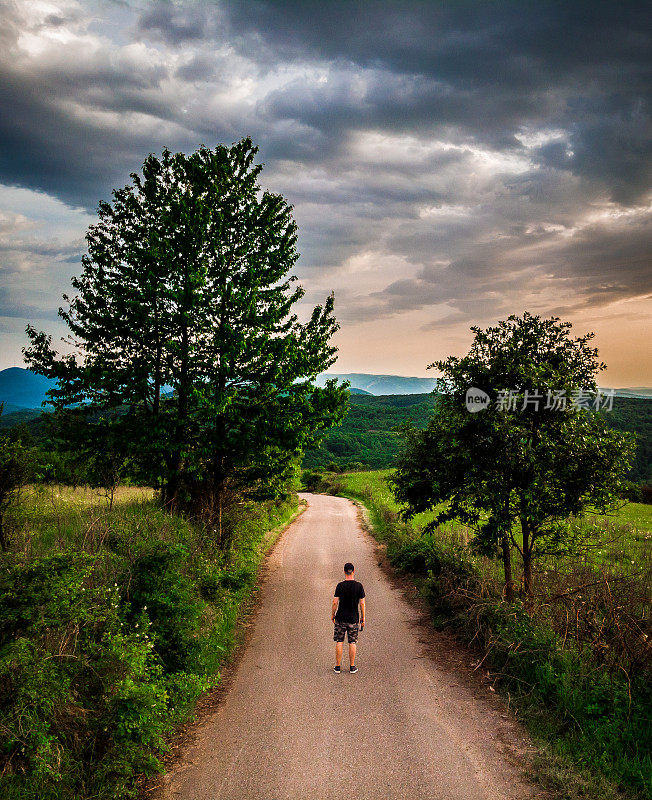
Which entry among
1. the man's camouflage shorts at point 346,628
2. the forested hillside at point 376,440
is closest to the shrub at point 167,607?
the man's camouflage shorts at point 346,628

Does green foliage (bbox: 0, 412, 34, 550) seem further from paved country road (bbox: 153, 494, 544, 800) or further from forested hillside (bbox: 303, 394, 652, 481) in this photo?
forested hillside (bbox: 303, 394, 652, 481)

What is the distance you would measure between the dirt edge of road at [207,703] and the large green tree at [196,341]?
3.92 m

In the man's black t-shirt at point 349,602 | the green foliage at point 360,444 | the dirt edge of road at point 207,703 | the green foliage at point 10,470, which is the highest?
the green foliage at point 10,470

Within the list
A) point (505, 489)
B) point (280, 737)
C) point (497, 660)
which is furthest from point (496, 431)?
point (280, 737)

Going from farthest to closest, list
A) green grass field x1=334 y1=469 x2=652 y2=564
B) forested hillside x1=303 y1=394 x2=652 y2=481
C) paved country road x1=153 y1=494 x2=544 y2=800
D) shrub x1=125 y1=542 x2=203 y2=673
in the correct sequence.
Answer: forested hillside x1=303 y1=394 x2=652 y2=481, green grass field x1=334 y1=469 x2=652 y2=564, shrub x1=125 y1=542 x2=203 y2=673, paved country road x1=153 y1=494 x2=544 y2=800

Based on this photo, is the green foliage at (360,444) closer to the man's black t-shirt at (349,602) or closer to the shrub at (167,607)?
the man's black t-shirt at (349,602)

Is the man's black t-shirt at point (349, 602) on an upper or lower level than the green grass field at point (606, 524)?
upper

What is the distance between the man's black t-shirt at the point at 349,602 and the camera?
8961 mm

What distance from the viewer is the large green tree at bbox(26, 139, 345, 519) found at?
13711mm

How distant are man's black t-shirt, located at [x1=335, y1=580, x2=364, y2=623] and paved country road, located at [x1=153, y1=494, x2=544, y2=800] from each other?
1001 mm

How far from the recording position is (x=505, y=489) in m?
9.61

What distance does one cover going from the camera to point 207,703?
7.58 metres

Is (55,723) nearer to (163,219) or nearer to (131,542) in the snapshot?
(131,542)

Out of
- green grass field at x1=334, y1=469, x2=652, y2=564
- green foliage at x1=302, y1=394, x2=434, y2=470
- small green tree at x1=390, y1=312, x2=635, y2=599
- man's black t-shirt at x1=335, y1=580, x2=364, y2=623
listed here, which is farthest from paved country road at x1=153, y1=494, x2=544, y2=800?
green foliage at x1=302, y1=394, x2=434, y2=470
